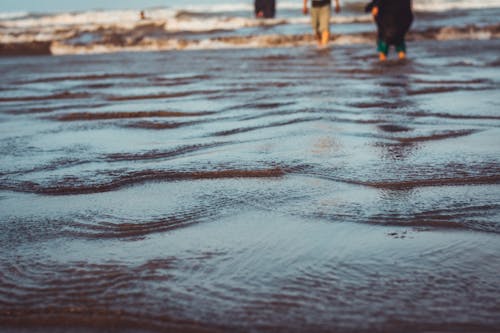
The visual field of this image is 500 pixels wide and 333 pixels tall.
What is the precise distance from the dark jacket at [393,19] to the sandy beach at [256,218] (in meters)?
4.76

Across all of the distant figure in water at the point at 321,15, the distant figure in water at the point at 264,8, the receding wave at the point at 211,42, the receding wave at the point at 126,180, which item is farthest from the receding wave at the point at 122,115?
the distant figure in water at the point at 264,8

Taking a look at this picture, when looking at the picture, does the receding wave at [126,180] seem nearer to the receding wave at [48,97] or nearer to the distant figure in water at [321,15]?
the receding wave at [48,97]

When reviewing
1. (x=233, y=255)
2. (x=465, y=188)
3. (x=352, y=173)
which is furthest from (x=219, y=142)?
(x=233, y=255)

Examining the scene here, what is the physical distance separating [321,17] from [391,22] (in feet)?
12.6

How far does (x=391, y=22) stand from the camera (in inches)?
360

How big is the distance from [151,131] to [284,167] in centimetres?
141

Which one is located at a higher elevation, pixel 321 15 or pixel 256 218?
pixel 321 15

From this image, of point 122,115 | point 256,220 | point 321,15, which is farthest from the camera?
point 321,15

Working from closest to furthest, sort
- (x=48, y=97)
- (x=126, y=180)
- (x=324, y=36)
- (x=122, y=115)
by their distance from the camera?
(x=126, y=180) < (x=122, y=115) < (x=48, y=97) < (x=324, y=36)

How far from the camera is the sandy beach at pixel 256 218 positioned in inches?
48.9

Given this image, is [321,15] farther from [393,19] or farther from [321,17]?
[393,19]

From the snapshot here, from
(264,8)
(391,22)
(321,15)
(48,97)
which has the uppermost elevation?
(264,8)

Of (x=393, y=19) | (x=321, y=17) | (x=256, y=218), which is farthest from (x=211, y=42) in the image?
(x=256, y=218)

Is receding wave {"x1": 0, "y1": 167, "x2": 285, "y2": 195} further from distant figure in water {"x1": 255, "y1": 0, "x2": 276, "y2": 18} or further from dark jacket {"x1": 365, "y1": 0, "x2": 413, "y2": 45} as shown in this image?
distant figure in water {"x1": 255, "y1": 0, "x2": 276, "y2": 18}
